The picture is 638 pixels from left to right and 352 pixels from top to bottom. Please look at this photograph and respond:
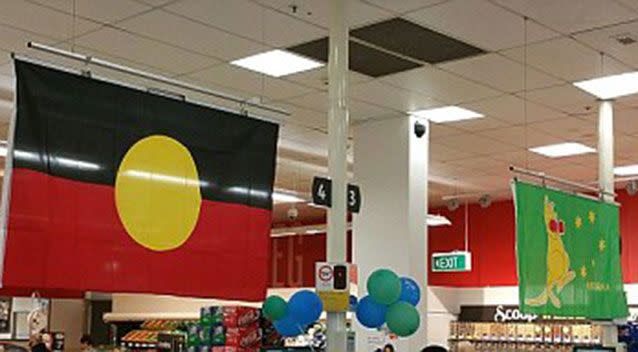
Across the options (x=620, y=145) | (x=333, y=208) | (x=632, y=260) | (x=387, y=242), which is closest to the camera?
(x=333, y=208)

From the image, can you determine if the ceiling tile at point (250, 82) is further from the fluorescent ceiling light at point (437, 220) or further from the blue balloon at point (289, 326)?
the fluorescent ceiling light at point (437, 220)

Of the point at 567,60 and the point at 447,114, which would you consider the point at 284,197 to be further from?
the point at 567,60

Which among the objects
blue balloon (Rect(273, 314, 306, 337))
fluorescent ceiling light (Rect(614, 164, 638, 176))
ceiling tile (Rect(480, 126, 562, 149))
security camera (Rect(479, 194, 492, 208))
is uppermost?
ceiling tile (Rect(480, 126, 562, 149))

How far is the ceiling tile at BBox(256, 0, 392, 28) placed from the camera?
7645mm

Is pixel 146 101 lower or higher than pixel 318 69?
lower

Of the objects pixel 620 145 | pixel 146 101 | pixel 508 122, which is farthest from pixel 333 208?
pixel 620 145

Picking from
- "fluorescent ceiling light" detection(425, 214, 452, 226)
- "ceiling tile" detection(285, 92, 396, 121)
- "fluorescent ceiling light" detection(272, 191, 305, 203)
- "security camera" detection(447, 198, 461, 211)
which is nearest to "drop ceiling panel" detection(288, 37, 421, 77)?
"ceiling tile" detection(285, 92, 396, 121)

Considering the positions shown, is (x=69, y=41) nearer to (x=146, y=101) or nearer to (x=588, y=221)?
(x=146, y=101)

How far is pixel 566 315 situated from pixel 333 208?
3189mm

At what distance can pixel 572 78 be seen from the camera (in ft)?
31.9

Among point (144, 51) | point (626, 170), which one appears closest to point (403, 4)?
point (144, 51)

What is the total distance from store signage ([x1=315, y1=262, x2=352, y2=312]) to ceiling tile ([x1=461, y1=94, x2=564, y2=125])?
4.06m

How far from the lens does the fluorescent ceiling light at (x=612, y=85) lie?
973 cm

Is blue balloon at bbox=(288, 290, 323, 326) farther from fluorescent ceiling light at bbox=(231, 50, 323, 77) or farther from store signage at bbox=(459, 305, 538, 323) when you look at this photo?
store signage at bbox=(459, 305, 538, 323)
